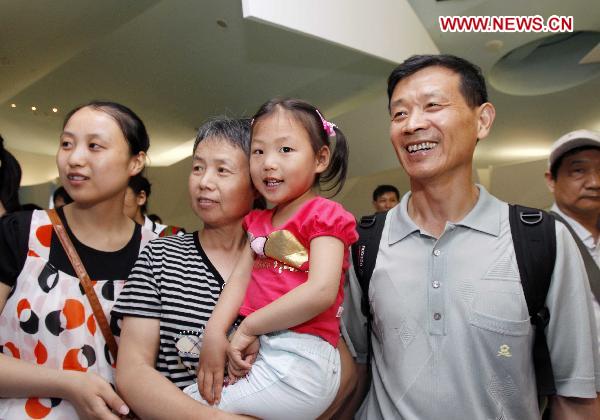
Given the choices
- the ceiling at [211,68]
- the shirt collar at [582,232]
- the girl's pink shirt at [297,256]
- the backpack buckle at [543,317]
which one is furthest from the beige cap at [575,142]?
the ceiling at [211,68]

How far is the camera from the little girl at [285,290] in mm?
1252

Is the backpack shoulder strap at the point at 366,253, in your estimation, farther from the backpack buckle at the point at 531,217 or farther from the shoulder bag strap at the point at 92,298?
the shoulder bag strap at the point at 92,298

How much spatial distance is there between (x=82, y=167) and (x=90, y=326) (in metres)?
0.49

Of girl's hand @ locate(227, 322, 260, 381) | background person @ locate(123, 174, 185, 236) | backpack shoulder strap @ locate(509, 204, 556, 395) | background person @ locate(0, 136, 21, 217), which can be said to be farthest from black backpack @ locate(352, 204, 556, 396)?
background person @ locate(123, 174, 185, 236)

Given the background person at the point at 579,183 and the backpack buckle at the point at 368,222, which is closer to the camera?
the backpack buckle at the point at 368,222

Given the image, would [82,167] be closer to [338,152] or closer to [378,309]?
[338,152]

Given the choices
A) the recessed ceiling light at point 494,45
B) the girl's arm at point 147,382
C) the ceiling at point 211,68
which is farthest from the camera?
the recessed ceiling light at point 494,45

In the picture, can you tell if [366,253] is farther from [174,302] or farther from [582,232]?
[582,232]

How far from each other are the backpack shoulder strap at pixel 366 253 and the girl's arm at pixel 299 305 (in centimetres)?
22

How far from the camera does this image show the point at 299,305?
4.09ft

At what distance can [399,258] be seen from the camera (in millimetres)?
1474

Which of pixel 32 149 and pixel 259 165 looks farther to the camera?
pixel 32 149

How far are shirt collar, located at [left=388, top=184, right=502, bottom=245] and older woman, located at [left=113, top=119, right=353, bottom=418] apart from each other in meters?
0.40

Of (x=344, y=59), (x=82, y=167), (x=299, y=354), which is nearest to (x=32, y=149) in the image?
(x=344, y=59)
